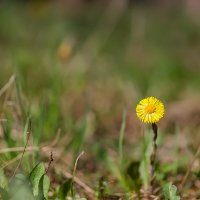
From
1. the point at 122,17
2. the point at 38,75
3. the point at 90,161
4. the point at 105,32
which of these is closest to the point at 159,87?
the point at 38,75

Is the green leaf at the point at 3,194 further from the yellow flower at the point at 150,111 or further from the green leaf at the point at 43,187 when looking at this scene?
the yellow flower at the point at 150,111

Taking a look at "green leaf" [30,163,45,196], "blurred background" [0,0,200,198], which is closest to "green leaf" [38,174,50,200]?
"green leaf" [30,163,45,196]

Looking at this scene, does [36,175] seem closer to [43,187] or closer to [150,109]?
[43,187]

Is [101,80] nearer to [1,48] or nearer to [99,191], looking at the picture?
[1,48]

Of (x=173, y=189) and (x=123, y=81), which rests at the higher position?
(x=173, y=189)

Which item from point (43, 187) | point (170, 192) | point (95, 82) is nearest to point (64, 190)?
point (43, 187)

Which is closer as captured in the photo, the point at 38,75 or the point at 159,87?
the point at 38,75

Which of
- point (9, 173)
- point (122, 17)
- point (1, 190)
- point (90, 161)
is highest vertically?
point (1, 190)
